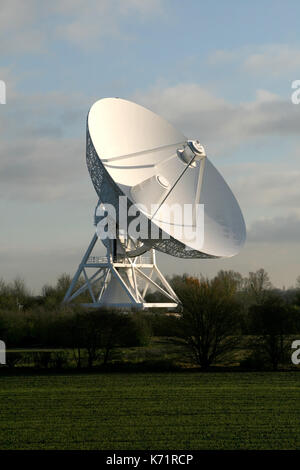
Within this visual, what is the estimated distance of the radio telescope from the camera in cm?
4138

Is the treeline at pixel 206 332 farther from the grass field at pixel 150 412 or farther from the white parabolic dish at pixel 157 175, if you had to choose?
the white parabolic dish at pixel 157 175

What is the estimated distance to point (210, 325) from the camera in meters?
34.3

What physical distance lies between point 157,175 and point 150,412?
83.3ft

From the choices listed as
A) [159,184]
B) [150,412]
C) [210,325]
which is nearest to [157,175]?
[159,184]

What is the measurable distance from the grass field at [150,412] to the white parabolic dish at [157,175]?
1402cm

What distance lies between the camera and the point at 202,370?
32.8 meters

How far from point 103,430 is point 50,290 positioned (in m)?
77.6

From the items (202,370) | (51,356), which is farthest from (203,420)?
(51,356)

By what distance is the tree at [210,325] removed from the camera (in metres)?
34.1

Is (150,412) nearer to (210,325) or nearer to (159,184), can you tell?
(210,325)

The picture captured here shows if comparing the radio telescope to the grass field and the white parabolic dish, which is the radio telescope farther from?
the grass field

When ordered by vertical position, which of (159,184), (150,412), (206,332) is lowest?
(150,412)

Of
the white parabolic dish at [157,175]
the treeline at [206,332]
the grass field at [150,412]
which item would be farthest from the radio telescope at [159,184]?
the grass field at [150,412]

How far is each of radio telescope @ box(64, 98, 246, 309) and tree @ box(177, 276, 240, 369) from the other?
6.73 metres
